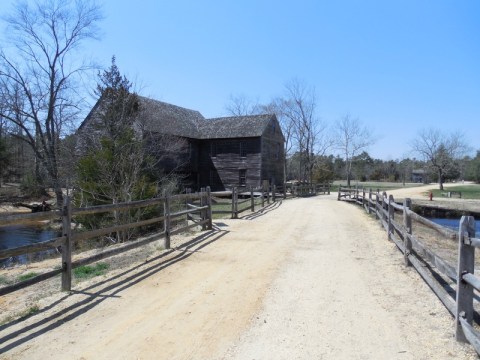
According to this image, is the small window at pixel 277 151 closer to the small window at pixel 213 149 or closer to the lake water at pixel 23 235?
the small window at pixel 213 149

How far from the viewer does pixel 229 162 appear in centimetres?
3959

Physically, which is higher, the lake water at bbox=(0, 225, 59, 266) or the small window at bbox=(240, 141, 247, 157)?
the small window at bbox=(240, 141, 247, 157)

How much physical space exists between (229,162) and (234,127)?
3.87 m

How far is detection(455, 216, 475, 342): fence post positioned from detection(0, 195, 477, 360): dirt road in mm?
274

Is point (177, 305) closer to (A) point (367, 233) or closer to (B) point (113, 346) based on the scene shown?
(B) point (113, 346)

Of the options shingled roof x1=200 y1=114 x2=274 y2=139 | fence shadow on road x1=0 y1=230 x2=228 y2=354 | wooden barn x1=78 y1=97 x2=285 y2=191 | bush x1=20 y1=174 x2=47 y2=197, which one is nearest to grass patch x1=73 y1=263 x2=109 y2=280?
fence shadow on road x1=0 y1=230 x2=228 y2=354

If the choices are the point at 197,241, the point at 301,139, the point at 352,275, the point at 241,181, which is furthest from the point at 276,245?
the point at 301,139

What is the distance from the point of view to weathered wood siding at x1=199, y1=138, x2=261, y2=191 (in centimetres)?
3869

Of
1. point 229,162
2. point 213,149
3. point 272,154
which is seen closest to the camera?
point 229,162

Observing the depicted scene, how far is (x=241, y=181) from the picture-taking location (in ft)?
128

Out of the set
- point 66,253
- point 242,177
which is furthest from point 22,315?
point 242,177

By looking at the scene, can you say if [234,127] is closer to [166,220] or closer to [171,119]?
[171,119]

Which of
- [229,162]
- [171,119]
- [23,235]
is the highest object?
[171,119]

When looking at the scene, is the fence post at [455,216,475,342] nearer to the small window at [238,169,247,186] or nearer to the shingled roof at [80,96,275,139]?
the shingled roof at [80,96,275,139]
